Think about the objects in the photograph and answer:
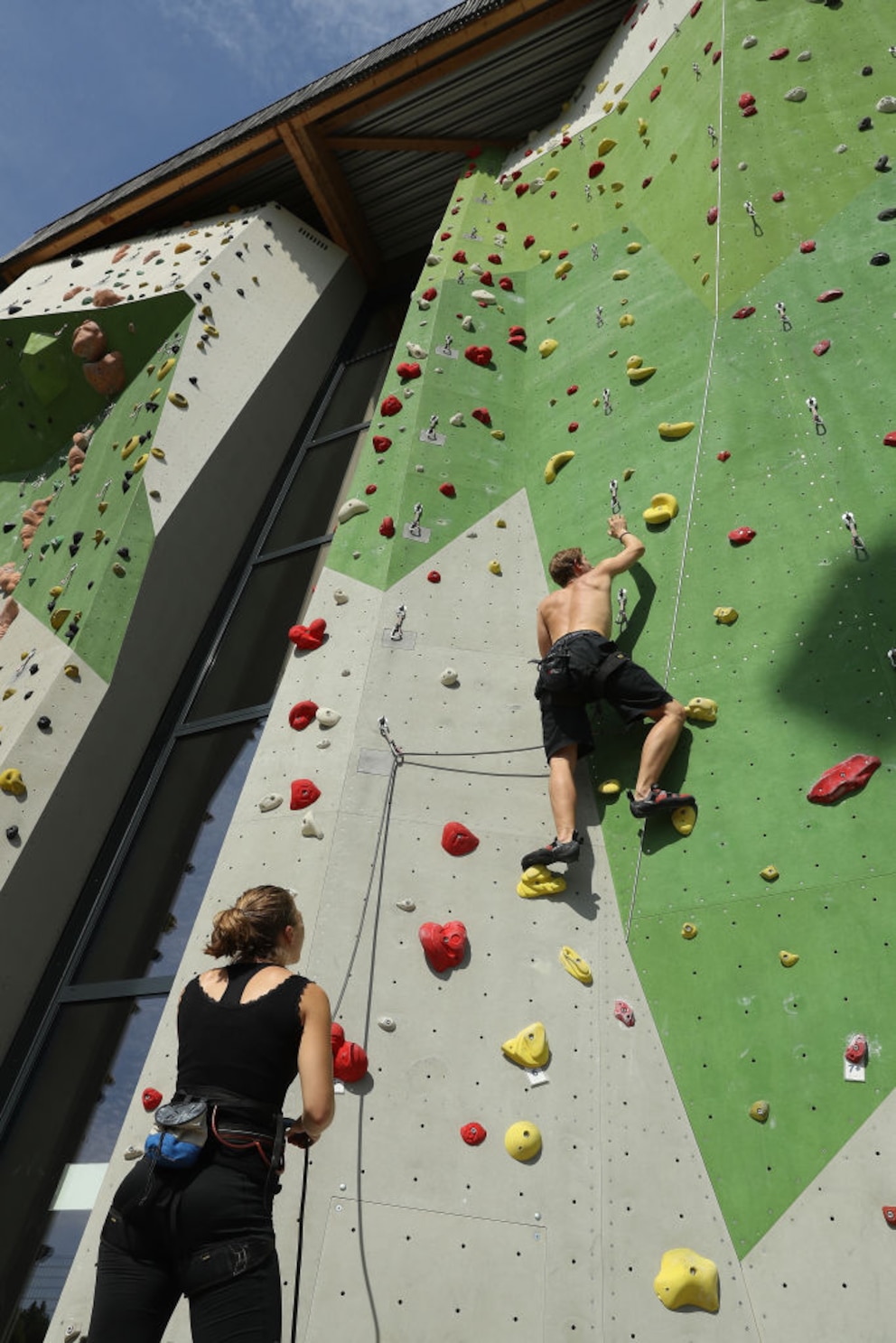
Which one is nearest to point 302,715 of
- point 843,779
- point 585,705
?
point 585,705

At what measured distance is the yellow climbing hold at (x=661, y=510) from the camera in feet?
12.8

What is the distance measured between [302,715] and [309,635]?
507 millimetres

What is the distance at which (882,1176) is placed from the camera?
2.23 meters

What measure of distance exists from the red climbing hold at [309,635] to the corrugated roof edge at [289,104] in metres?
5.82

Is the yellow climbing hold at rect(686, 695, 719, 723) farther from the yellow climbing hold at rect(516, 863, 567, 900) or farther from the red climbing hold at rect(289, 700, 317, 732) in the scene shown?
the red climbing hold at rect(289, 700, 317, 732)

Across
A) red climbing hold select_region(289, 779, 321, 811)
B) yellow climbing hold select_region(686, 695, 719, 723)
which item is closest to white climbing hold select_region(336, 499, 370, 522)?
red climbing hold select_region(289, 779, 321, 811)

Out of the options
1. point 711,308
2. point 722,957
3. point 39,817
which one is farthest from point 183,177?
point 722,957

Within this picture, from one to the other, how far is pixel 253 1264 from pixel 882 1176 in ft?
5.44

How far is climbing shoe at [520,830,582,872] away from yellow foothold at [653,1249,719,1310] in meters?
1.20

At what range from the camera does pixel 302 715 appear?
152 inches

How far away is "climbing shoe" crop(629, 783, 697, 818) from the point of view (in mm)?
3051

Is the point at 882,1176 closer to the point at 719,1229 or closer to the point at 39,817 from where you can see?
the point at 719,1229

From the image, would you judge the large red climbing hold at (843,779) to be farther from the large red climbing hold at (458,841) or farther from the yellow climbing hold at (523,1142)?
the yellow climbing hold at (523,1142)

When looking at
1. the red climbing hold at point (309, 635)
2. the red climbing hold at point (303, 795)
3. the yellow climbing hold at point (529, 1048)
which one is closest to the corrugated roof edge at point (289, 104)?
the red climbing hold at point (309, 635)
